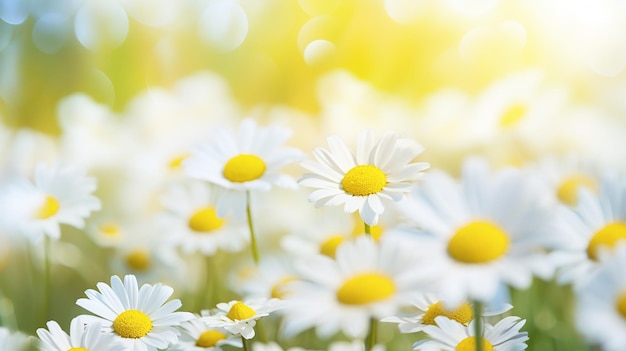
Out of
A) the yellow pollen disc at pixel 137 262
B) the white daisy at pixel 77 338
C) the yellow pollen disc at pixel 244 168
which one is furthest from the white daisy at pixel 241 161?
the yellow pollen disc at pixel 137 262

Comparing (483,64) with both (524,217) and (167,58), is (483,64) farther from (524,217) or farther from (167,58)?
(524,217)

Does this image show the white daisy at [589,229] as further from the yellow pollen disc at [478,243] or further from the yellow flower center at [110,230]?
the yellow flower center at [110,230]

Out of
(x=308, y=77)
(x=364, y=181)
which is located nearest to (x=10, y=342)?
(x=364, y=181)

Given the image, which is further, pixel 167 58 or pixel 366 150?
pixel 167 58

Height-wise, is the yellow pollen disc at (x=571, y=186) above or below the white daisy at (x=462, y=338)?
above

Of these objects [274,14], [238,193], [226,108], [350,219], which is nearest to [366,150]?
[238,193]

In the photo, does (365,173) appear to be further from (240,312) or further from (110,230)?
(110,230)

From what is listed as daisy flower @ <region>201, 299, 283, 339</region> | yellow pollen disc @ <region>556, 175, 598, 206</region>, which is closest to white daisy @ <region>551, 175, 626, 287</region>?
daisy flower @ <region>201, 299, 283, 339</region>

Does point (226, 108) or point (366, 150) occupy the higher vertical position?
point (226, 108)
